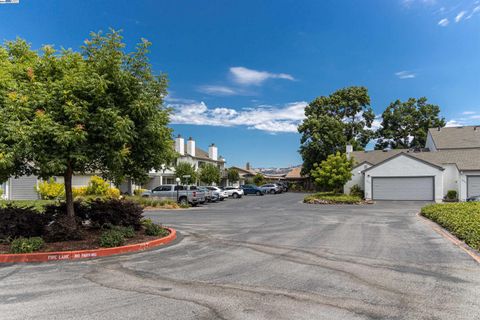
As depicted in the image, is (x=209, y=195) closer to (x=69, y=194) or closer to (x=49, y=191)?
(x=49, y=191)

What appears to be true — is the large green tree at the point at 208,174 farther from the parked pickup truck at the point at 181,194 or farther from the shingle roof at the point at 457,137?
the shingle roof at the point at 457,137

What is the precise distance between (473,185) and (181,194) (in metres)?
24.7

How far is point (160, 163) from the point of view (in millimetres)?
10844

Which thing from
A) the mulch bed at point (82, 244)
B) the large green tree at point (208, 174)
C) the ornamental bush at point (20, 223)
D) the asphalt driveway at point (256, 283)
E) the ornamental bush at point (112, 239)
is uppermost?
the large green tree at point (208, 174)

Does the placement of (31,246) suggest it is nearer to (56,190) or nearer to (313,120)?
(56,190)

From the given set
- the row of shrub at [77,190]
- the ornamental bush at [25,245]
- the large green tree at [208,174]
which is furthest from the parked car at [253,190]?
the ornamental bush at [25,245]

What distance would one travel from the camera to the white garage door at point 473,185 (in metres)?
31.7

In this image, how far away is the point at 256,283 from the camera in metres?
6.39

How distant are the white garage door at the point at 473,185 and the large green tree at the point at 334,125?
25516mm

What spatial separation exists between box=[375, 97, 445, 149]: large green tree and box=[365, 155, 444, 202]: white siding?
30030 millimetres

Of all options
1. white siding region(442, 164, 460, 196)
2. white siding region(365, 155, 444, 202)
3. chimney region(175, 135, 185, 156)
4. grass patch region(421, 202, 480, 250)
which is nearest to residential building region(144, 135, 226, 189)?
chimney region(175, 135, 185, 156)

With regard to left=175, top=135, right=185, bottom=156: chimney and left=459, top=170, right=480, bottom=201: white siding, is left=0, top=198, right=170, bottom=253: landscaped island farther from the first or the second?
left=175, top=135, right=185, bottom=156: chimney

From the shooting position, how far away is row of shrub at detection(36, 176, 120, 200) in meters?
29.9

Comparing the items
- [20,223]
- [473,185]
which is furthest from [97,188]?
[473,185]
